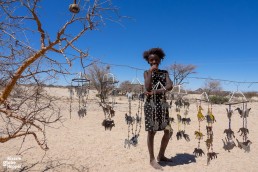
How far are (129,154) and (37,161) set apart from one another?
1.81m

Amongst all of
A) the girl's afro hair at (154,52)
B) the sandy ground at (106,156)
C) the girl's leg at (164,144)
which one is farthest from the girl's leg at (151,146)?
the girl's afro hair at (154,52)

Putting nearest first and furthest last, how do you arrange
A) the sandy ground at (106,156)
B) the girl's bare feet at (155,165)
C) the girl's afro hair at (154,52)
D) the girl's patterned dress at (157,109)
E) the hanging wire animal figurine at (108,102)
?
the hanging wire animal figurine at (108,102) < the girl's patterned dress at (157,109) < the girl's afro hair at (154,52) < the girl's bare feet at (155,165) < the sandy ground at (106,156)

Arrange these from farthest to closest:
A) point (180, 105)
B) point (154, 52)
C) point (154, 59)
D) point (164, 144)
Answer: point (164, 144) → point (154, 52) → point (154, 59) → point (180, 105)

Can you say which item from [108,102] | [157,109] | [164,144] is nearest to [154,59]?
[157,109]

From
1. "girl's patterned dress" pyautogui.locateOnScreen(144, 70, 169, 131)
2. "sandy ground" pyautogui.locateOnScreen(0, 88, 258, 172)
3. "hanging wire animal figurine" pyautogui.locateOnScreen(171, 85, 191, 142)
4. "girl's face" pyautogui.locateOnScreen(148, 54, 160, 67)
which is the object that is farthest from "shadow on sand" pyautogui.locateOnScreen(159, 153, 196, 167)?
"girl's face" pyautogui.locateOnScreen(148, 54, 160, 67)

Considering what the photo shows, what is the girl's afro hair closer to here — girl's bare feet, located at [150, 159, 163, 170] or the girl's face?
the girl's face

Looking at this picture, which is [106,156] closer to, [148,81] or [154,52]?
[148,81]

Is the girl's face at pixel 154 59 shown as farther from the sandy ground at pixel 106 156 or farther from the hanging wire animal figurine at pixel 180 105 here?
the sandy ground at pixel 106 156

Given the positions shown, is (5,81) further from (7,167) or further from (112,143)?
(112,143)

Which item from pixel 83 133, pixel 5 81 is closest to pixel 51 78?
pixel 5 81

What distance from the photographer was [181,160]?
5180 millimetres

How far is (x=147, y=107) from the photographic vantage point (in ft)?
13.6

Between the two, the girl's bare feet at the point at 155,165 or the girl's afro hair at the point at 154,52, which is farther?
the girl's bare feet at the point at 155,165

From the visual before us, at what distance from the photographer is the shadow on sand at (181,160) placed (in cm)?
488
